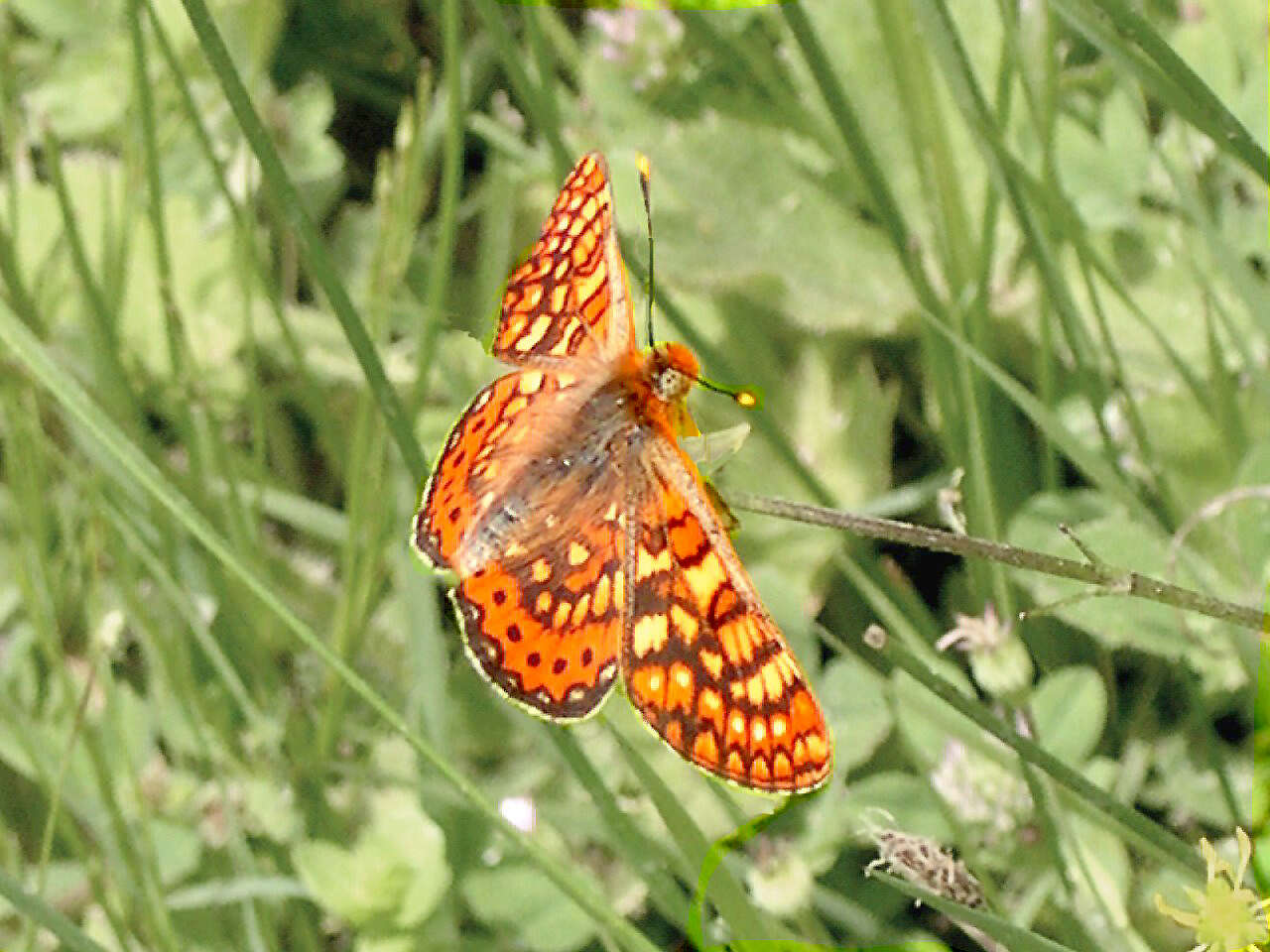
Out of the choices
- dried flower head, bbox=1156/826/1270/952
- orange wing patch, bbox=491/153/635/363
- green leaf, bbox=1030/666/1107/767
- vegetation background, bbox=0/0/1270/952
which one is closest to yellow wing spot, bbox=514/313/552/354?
orange wing patch, bbox=491/153/635/363

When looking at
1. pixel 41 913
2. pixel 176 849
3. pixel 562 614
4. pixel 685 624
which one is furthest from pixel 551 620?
pixel 176 849

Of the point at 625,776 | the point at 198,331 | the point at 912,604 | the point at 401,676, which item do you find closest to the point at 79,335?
the point at 198,331

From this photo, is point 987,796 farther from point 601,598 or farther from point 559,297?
point 559,297

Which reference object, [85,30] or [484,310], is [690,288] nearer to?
[484,310]

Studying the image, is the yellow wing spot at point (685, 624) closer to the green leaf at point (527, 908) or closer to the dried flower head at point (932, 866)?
the dried flower head at point (932, 866)

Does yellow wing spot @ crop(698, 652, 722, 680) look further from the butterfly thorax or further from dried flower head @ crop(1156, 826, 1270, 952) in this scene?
dried flower head @ crop(1156, 826, 1270, 952)

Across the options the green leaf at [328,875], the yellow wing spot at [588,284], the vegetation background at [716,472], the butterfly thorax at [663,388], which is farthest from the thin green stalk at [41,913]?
the yellow wing spot at [588,284]
